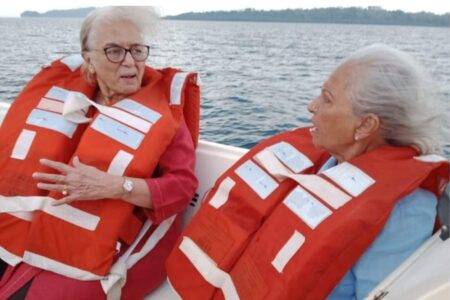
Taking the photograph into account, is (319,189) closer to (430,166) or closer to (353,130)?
(353,130)

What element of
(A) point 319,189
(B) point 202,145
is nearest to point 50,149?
(B) point 202,145

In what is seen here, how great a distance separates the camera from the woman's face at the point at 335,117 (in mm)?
1571

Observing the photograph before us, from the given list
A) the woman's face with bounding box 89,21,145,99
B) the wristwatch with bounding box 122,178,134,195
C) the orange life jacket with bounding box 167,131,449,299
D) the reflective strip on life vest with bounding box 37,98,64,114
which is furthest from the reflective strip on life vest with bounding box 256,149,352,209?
the reflective strip on life vest with bounding box 37,98,64,114

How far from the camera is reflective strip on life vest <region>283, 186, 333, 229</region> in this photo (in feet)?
4.95

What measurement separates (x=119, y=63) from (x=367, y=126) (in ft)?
3.35

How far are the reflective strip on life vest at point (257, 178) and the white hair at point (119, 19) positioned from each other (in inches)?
26.2

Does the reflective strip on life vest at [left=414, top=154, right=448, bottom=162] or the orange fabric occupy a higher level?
the reflective strip on life vest at [left=414, top=154, right=448, bottom=162]

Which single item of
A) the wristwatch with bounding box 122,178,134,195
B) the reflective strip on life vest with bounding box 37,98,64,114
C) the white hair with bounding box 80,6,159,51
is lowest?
the wristwatch with bounding box 122,178,134,195

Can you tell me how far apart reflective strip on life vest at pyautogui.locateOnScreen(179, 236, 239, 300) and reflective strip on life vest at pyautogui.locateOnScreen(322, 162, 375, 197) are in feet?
1.52

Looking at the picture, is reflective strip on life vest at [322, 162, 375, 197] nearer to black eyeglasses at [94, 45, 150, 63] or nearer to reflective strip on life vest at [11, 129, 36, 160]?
black eyeglasses at [94, 45, 150, 63]

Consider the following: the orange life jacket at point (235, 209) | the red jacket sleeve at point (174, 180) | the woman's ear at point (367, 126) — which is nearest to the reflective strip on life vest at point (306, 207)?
the orange life jacket at point (235, 209)

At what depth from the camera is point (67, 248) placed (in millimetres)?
1908

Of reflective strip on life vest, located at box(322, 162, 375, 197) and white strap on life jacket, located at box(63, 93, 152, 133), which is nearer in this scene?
reflective strip on life vest, located at box(322, 162, 375, 197)

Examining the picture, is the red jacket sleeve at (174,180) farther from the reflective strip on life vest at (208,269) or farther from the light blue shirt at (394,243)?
the light blue shirt at (394,243)
